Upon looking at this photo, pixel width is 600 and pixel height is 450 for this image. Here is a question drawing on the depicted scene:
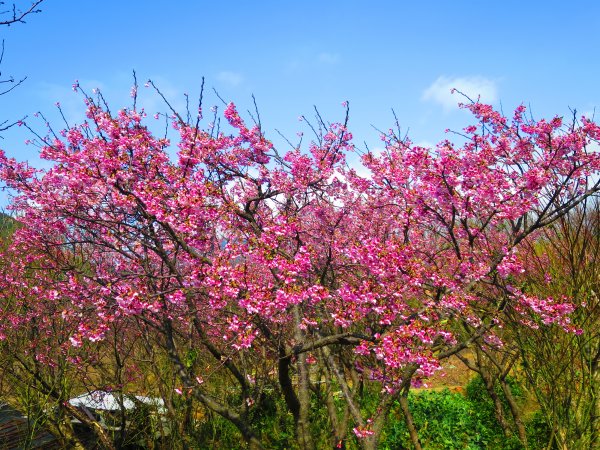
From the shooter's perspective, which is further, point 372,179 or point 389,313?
point 372,179

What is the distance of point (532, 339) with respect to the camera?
259 inches

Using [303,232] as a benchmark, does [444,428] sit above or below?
below

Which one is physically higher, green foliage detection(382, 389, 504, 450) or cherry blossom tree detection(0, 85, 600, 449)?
cherry blossom tree detection(0, 85, 600, 449)

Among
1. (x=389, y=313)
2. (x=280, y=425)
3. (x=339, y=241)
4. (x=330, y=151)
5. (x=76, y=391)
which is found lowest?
(x=280, y=425)

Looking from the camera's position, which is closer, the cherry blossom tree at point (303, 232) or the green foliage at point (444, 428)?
the cherry blossom tree at point (303, 232)

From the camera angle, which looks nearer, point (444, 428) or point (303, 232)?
point (303, 232)

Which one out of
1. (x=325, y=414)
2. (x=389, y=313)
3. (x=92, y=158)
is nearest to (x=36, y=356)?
(x=92, y=158)

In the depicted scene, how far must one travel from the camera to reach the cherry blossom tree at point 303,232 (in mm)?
5328

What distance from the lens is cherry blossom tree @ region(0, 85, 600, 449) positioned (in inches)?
210

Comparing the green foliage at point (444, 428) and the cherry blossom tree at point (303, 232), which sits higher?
the cherry blossom tree at point (303, 232)

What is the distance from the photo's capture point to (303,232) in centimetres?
688

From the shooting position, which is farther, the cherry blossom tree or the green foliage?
the green foliage

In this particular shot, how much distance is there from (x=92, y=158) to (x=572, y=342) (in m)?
6.71

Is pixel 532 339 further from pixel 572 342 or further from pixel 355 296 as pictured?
pixel 355 296
